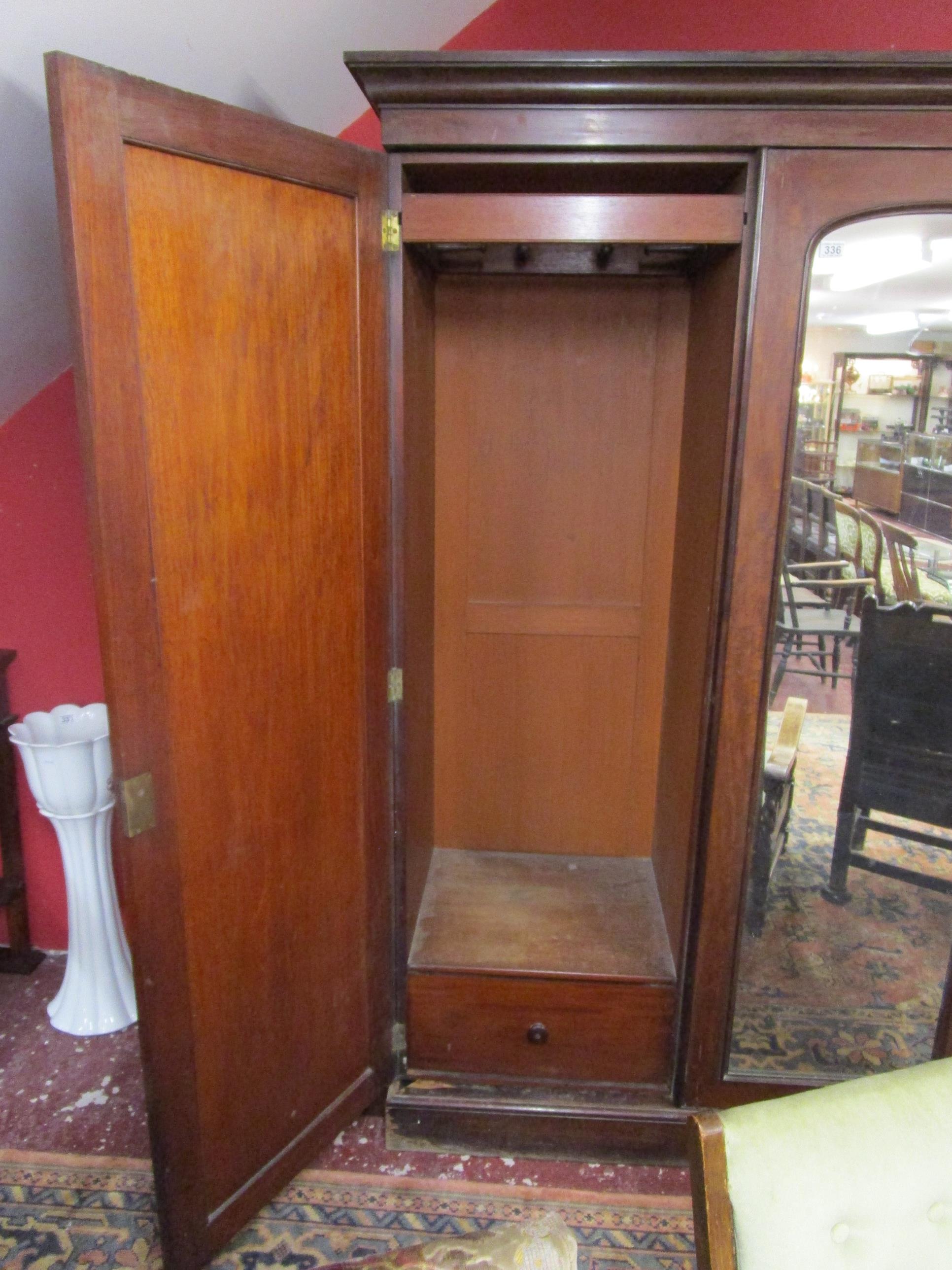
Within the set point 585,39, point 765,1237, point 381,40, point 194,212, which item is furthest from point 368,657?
point 585,39

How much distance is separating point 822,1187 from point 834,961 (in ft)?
2.83

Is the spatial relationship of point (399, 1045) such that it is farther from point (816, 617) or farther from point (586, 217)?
point (586, 217)

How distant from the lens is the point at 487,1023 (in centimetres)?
178

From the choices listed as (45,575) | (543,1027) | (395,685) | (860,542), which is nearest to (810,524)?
(860,542)

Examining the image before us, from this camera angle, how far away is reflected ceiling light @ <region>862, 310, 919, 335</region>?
1409 millimetres

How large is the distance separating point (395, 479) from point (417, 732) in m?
0.55

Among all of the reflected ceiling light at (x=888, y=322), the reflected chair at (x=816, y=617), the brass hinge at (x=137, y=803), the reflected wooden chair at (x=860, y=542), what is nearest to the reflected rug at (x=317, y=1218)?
the brass hinge at (x=137, y=803)

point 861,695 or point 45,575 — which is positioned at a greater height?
point 45,575

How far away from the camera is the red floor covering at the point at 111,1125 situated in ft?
5.70

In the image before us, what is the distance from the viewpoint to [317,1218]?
5.35 feet

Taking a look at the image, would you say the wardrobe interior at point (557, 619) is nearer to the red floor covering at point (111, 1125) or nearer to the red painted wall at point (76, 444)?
the red floor covering at point (111, 1125)

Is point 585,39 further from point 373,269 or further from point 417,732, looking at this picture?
point 417,732

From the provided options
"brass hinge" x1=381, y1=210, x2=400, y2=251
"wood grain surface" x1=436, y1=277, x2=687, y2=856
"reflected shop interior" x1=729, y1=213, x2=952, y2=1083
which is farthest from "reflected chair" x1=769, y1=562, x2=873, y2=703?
"brass hinge" x1=381, y1=210, x2=400, y2=251

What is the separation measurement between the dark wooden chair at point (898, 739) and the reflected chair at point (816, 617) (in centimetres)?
3
